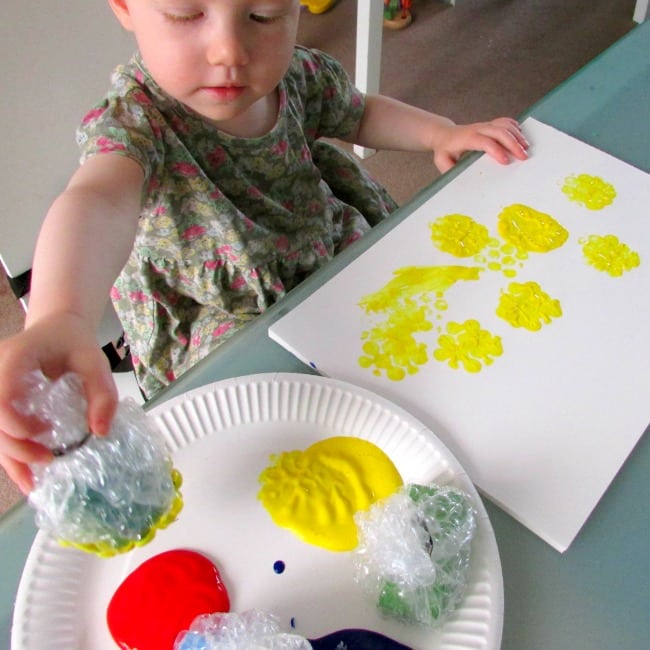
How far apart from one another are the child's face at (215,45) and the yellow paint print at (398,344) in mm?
234

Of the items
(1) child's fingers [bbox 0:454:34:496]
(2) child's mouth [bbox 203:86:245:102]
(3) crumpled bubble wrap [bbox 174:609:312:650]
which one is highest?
(2) child's mouth [bbox 203:86:245:102]

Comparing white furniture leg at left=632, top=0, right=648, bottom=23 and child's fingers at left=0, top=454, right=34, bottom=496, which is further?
white furniture leg at left=632, top=0, right=648, bottom=23

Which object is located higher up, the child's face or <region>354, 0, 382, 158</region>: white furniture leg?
the child's face

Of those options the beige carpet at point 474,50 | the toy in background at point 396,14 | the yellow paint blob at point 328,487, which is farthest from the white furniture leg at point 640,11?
the yellow paint blob at point 328,487

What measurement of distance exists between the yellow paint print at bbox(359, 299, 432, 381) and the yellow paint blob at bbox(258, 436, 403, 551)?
69mm

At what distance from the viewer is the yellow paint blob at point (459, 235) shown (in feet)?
1.98

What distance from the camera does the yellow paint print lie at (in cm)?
51

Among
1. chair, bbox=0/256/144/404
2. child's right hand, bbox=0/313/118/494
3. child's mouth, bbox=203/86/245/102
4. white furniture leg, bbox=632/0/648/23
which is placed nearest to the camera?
child's right hand, bbox=0/313/118/494

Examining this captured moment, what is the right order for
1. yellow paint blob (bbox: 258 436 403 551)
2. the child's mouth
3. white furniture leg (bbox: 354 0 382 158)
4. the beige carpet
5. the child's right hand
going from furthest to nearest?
the beige carpet
white furniture leg (bbox: 354 0 382 158)
the child's mouth
yellow paint blob (bbox: 258 436 403 551)
the child's right hand

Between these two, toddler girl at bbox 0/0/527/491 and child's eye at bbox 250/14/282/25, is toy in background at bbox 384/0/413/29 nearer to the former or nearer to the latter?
toddler girl at bbox 0/0/527/491

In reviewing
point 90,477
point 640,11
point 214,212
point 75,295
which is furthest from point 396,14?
point 90,477

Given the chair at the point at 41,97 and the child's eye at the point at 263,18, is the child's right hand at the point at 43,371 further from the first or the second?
the chair at the point at 41,97

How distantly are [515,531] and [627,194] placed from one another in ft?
1.33

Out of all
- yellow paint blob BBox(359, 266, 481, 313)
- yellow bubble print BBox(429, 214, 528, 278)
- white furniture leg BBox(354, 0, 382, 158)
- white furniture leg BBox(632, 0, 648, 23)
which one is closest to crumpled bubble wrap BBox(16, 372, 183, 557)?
yellow paint blob BBox(359, 266, 481, 313)
